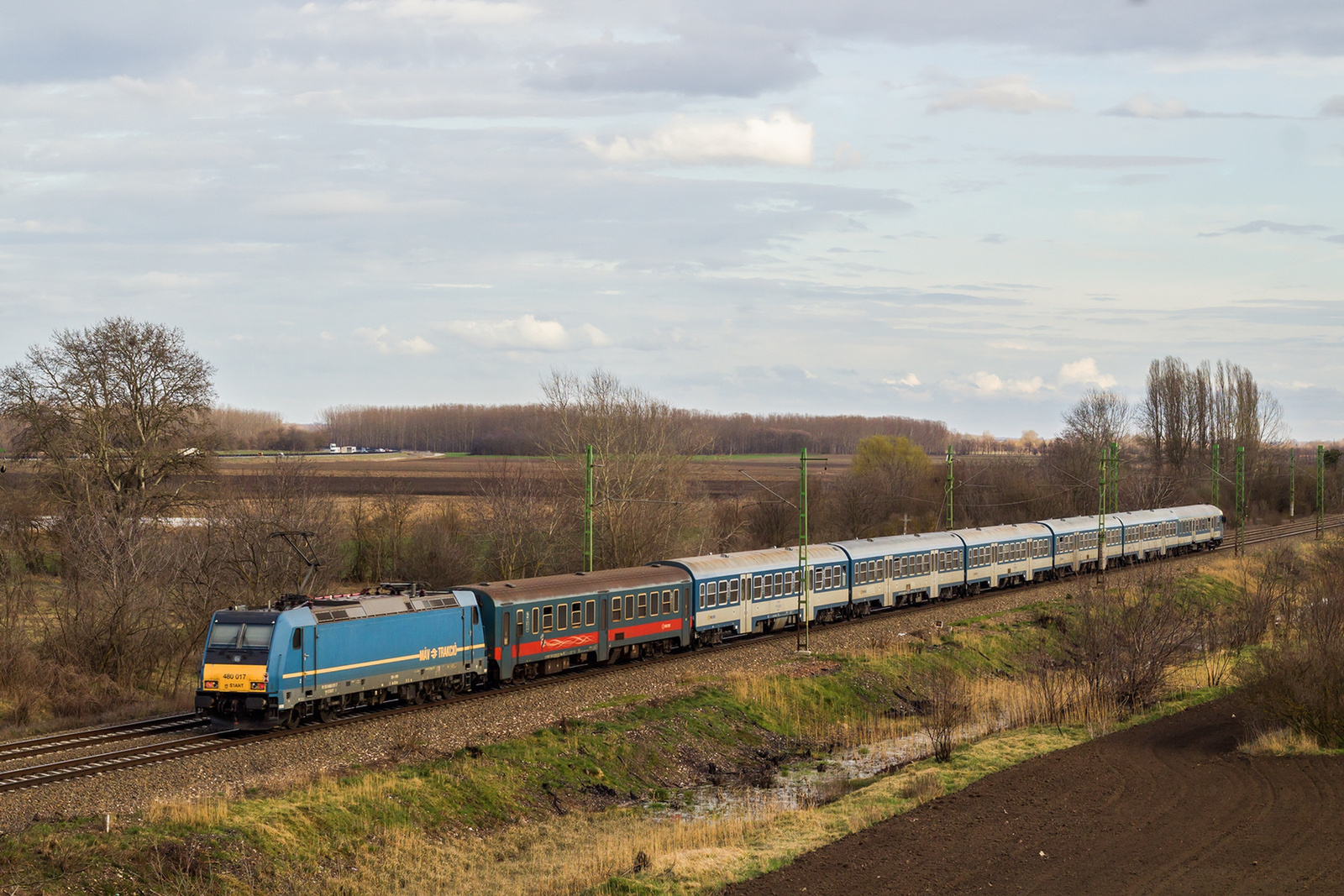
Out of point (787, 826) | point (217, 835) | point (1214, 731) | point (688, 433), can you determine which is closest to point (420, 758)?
point (217, 835)

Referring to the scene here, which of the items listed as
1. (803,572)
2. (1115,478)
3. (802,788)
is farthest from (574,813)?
(1115,478)

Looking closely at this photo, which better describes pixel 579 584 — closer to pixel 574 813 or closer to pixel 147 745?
pixel 574 813

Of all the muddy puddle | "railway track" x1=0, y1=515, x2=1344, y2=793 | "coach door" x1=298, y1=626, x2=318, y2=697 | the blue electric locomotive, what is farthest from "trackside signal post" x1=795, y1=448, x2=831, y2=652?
"coach door" x1=298, y1=626, x2=318, y2=697

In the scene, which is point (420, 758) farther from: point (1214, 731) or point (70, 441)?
point (70, 441)

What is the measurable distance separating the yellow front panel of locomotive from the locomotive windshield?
430 mm

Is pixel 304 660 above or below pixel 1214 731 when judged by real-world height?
above

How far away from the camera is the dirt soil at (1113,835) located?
51.1ft

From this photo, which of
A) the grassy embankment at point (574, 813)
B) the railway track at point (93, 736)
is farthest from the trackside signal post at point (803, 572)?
the railway track at point (93, 736)

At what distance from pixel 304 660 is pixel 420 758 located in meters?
3.59

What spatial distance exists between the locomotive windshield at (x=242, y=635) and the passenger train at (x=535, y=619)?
0.10 ft

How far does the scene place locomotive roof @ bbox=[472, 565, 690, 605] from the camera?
97.1ft

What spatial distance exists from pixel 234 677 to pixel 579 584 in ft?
35.7

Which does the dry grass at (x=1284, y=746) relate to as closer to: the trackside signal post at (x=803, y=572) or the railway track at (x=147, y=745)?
the trackside signal post at (x=803, y=572)

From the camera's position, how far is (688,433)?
66.9 meters
